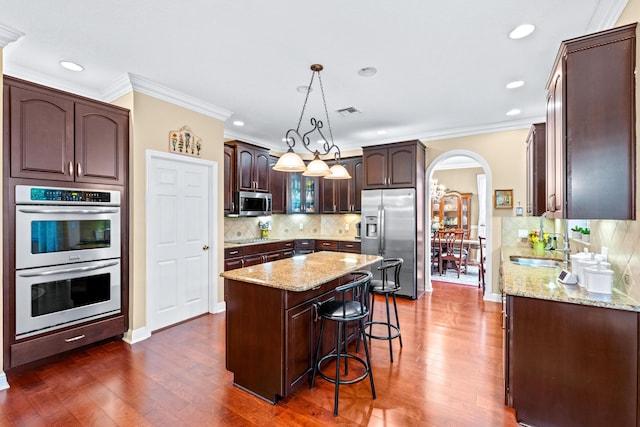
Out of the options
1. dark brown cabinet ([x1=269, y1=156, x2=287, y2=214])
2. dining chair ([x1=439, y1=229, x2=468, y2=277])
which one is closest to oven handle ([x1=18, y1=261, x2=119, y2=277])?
dark brown cabinet ([x1=269, y1=156, x2=287, y2=214])

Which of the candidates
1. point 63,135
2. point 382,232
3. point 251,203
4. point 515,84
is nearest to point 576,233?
point 515,84

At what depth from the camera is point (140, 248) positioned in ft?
10.9

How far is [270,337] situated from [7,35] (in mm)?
3084

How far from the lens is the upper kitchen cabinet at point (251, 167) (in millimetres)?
4906

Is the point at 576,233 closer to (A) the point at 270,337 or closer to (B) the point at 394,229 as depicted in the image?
(B) the point at 394,229

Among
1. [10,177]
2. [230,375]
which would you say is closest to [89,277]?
[10,177]

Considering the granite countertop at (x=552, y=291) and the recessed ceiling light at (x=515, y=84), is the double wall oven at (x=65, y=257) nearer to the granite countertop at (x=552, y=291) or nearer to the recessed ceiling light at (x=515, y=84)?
the granite countertop at (x=552, y=291)

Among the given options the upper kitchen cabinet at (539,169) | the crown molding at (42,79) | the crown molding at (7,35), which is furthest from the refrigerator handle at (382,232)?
the crown molding at (7,35)

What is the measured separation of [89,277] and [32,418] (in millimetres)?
1222

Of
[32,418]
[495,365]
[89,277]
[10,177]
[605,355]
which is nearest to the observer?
[605,355]

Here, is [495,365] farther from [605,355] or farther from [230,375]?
[230,375]

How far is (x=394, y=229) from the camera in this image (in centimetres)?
498

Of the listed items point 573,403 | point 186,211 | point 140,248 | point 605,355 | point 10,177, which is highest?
point 10,177

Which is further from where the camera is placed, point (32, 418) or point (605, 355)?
point (32, 418)
